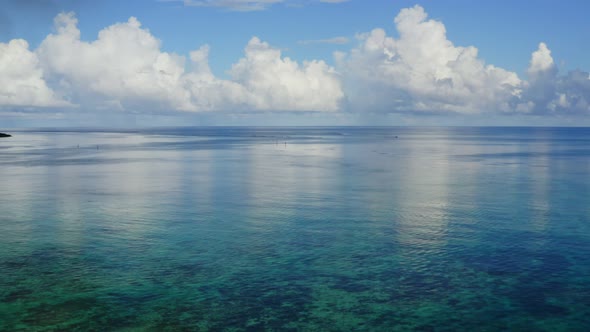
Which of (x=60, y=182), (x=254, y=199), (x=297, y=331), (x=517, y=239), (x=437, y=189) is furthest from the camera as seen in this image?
(x=60, y=182)

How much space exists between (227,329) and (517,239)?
97.1 ft

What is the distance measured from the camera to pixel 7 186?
83812 millimetres

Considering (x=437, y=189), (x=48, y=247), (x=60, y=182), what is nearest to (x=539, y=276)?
(x=48, y=247)

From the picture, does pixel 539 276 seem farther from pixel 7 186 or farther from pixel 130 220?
pixel 7 186

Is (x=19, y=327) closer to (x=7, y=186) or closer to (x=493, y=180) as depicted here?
(x=7, y=186)

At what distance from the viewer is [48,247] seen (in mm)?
45500

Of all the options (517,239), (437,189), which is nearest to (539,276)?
(517,239)

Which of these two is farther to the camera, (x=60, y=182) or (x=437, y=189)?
(x=60, y=182)

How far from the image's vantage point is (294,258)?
140ft

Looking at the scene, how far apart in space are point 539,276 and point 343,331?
636 inches

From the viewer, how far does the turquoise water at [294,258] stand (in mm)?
30797

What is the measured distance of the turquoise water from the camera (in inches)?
1212

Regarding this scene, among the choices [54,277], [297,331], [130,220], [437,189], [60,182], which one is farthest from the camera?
[60,182]

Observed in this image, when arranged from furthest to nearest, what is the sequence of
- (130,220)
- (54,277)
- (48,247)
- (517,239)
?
1. (130,220)
2. (517,239)
3. (48,247)
4. (54,277)
